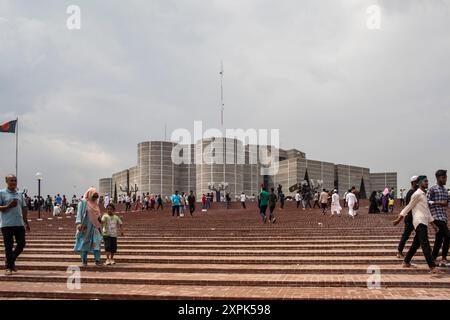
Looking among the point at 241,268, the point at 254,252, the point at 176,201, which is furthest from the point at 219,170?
the point at 241,268

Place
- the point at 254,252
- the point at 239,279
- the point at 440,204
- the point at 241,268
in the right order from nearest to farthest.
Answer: the point at 239,279 < the point at 440,204 < the point at 241,268 < the point at 254,252

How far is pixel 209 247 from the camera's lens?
11273 mm

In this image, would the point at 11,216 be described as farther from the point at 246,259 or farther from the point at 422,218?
the point at 422,218

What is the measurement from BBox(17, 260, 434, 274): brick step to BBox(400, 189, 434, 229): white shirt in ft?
2.48

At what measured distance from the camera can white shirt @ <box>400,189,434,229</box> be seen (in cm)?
753

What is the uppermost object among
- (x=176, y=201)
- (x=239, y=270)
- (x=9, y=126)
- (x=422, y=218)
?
(x=9, y=126)

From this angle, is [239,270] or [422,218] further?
[239,270]

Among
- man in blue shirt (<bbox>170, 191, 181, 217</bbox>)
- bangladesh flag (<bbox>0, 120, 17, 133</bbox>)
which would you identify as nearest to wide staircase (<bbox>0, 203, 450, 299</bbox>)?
man in blue shirt (<bbox>170, 191, 181, 217</bbox>)

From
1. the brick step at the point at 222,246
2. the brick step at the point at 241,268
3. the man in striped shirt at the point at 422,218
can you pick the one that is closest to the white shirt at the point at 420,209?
the man in striped shirt at the point at 422,218

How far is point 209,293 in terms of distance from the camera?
652cm

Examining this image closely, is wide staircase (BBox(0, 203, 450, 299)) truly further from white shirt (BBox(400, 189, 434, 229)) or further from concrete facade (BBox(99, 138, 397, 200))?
concrete facade (BBox(99, 138, 397, 200))

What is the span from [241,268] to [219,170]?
149 ft
